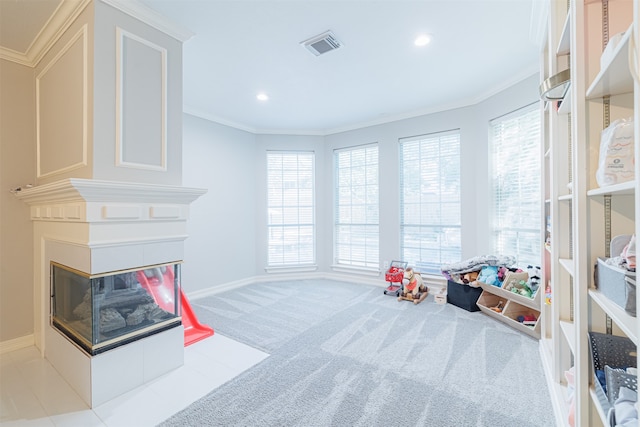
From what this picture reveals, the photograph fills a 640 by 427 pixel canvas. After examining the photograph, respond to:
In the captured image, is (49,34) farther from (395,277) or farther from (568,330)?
(395,277)

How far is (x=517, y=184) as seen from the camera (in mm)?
3088

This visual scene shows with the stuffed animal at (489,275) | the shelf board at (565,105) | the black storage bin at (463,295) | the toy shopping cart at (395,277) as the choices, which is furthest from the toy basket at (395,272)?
the shelf board at (565,105)

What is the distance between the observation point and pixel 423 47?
2402mm

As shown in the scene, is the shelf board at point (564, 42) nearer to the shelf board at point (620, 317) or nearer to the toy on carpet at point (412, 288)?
the shelf board at point (620, 317)

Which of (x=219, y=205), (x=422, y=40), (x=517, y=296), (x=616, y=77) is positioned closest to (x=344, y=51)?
(x=422, y=40)

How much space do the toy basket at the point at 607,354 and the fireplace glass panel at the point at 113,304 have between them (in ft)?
7.88

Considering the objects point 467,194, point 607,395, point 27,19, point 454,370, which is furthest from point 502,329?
point 27,19

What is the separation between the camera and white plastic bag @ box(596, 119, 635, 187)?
927mm

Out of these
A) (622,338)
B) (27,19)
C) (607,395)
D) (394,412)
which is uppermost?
(27,19)

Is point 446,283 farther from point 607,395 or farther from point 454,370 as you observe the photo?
point 607,395

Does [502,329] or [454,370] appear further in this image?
[502,329]

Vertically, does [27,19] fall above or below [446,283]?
above

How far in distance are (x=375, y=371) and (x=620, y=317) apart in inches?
61.3

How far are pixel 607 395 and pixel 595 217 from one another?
0.66 metres
